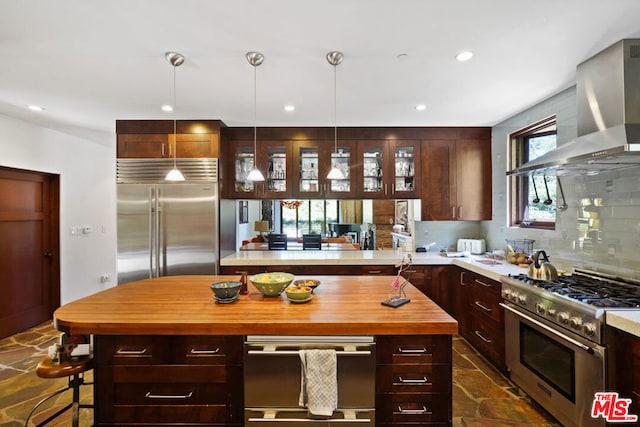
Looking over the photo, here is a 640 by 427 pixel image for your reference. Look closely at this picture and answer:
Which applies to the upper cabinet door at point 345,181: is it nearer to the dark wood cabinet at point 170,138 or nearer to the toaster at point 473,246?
the dark wood cabinet at point 170,138

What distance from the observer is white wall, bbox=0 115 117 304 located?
3.85 meters

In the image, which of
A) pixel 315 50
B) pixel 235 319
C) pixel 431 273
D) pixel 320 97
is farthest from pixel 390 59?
pixel 431 273

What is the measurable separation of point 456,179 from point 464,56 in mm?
2142

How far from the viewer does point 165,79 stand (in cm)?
264

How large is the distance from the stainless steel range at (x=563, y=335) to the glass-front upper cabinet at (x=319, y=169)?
2.16m

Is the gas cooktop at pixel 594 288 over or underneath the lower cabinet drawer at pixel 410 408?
over

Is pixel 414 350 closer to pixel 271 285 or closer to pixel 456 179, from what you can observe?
pixel 271 285

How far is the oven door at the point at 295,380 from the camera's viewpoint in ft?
5.37

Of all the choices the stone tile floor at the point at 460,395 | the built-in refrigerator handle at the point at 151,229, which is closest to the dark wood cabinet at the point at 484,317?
the stone tile floor at the point at 460,395

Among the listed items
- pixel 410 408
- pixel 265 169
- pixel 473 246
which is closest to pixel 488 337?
pixel 473 246

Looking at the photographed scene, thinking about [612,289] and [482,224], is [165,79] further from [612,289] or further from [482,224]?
[482,224]

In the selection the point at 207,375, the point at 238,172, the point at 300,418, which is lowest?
the point at 300,418

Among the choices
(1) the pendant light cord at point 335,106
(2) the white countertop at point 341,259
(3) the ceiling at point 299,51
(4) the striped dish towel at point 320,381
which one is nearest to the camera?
(4) the striped dish towel at point 320,381

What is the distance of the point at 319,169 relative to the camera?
13.5 ft
